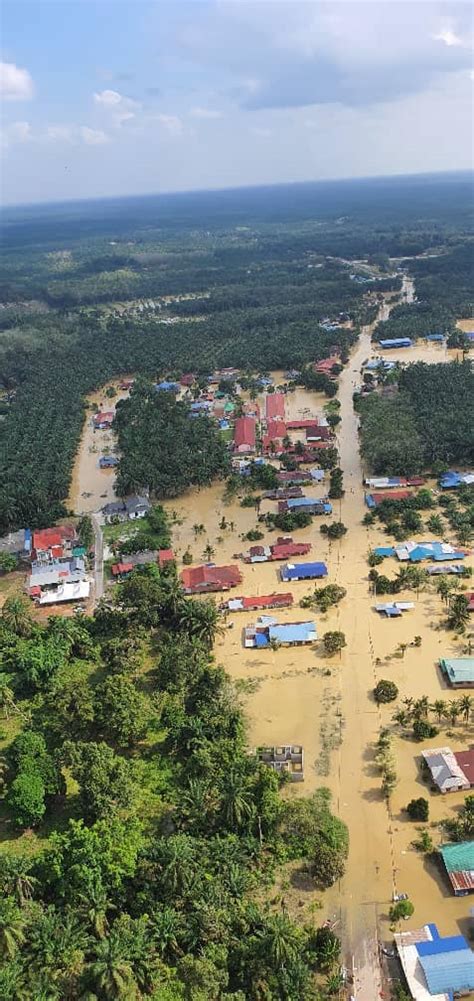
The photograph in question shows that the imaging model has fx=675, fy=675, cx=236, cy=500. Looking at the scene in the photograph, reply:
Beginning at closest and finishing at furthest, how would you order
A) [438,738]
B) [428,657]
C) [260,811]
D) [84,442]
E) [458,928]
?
[458,928]
[260,811]
[438,738]
[428,657]
[84,442]

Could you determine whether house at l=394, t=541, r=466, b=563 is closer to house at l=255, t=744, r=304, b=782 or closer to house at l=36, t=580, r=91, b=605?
house at l=255, t=744, r=304, b=782

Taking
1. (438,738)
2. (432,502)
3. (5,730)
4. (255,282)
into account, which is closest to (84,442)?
(432,502)

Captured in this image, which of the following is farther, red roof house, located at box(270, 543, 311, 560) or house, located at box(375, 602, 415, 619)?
red roof house, located at box(270, 543, 311, 560)

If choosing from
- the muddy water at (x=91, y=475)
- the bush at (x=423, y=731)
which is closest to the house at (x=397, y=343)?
the muddy water at (x=91, y=475)

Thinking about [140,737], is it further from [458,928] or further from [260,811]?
[458,928]

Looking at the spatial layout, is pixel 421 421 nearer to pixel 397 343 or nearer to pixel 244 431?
pixel 244 431

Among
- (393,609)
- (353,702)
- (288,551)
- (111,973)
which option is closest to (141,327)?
(288,551)

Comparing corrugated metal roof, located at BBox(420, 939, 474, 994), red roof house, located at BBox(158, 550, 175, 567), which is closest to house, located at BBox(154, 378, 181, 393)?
red roof house, located at BBox(158, 550, 175, 567)
